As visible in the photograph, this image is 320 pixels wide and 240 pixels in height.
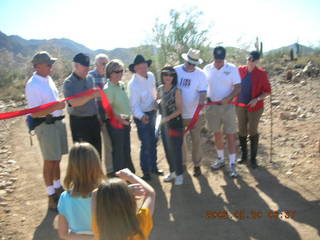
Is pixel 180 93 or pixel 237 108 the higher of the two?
pixel 180 93

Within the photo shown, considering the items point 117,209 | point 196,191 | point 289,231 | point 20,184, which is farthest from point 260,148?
point 117,209

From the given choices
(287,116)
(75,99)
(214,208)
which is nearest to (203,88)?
(214,208)

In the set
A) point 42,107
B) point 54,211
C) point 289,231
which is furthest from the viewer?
point 54,211

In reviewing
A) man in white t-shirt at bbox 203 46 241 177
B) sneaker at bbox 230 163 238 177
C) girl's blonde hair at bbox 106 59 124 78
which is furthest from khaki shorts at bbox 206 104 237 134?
girl's blonde hair at bbox 106 59 124 78

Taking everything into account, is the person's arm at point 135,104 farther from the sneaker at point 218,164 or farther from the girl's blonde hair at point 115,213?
the girl's blonde hair at point 115,213

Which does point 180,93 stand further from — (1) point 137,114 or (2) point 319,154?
(2) point 319,154

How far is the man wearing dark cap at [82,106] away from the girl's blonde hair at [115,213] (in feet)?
8.19

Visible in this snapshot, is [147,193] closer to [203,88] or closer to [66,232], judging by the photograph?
[66,232]

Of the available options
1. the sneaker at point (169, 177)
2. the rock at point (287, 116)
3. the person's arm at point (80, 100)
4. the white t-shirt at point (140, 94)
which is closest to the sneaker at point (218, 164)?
the sneaker at point (169, 177)

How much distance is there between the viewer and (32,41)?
10762 cm

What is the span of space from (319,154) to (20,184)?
16.4 ft

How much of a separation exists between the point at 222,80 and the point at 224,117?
58 cm

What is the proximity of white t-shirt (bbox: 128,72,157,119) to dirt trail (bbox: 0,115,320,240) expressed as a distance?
1.19 metres

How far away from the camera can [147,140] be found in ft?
16.4
